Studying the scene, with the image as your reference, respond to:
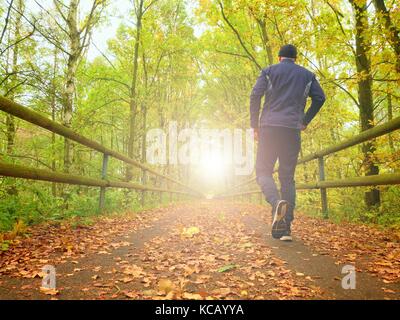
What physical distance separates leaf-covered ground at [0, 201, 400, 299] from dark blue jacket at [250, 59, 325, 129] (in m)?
1.72

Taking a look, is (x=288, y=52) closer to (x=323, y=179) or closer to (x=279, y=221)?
(x=279, y=221)

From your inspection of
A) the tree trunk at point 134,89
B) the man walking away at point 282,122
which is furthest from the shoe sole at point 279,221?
the tree trunk at point 134,89

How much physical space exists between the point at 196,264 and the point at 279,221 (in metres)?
1.55

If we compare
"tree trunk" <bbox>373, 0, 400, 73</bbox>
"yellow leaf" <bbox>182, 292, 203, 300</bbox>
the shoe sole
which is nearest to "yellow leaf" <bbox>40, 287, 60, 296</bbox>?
"yellow leaf" <bbox>182, 292, 203, 300</bbox>

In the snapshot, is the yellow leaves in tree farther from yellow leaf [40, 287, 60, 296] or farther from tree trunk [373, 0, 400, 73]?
tree trunk [373, 0, 400, 73]

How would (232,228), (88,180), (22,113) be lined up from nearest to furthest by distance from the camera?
1. (22,113)
2. (88,180)
3. (232,228)

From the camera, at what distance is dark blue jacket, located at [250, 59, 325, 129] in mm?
4344

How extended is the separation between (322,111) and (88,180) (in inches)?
341

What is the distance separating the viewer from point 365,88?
6.85 m

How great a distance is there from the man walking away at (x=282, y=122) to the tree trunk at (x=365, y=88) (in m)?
2.48

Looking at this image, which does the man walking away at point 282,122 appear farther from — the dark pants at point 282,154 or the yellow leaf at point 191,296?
the yellow leaf at point 191,296
